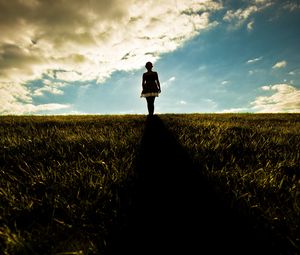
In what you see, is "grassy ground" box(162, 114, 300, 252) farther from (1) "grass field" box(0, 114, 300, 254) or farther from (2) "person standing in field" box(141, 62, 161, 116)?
(2) "person standing in field" box(141, 62, 161, 116)

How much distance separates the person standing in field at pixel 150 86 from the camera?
11797mm

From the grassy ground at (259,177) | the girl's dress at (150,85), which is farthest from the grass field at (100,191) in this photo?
the girl's dress at (150,85)

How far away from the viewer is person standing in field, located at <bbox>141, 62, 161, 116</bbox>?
1180cm

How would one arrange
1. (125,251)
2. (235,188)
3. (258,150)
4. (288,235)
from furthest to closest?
1. (258,150)
2. (235,188)
3. (288,235)
4. (125,251)

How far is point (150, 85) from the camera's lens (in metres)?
11.8

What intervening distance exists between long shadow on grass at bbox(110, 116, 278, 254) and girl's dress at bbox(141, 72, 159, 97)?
9.08m

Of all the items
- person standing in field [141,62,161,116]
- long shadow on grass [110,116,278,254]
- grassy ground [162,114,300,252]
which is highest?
person standing in field [141,62,161,116]

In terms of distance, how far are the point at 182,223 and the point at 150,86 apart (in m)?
10.2

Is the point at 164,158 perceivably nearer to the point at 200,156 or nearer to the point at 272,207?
the point at 200,156

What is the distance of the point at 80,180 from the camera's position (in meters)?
2.63

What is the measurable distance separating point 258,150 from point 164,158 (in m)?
1.53

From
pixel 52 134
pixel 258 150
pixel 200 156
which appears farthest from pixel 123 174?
pixel 52 134

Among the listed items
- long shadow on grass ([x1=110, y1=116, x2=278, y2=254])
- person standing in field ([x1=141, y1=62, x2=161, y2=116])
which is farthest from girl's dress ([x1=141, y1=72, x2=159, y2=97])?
long shadow on grass ([x1=110, y1=116, x2=278, y2=254])

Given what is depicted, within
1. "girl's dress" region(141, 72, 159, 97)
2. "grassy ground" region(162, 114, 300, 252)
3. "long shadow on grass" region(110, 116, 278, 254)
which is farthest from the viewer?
"girl's dress" region(141, 72, 159, 97)
